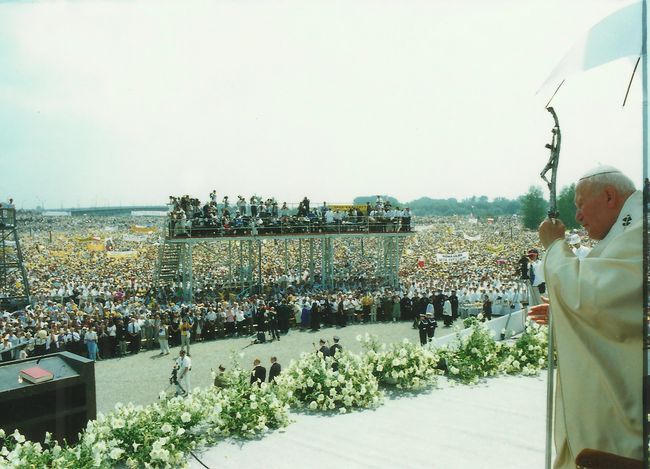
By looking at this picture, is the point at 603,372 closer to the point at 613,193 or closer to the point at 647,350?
the point at 647,350

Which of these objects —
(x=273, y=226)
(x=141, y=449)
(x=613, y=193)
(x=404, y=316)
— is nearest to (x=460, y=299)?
(x=404, y=316)

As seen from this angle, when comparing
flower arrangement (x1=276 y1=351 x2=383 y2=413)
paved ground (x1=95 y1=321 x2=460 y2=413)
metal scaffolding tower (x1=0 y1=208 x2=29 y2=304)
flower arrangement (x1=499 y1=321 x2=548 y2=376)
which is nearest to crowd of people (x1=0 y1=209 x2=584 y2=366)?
paved ground (x1=95 y1=321 x2=460 y2=413)

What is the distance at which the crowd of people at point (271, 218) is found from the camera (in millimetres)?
24953

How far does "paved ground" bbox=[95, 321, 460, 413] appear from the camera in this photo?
12383 mm

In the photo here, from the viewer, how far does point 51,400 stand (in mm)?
5016

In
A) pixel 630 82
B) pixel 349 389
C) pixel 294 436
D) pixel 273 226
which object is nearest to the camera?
pixel 630 82

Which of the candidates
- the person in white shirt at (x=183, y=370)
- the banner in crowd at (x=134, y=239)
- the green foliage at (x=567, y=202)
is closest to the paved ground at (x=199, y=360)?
the person in white shirt at (x=183, y=370)

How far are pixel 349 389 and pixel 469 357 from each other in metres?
2.29

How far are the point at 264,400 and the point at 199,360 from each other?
34.4 feet

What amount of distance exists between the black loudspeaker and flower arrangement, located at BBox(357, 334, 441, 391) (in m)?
3.72

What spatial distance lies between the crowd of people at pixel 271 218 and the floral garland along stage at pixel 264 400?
18.6m

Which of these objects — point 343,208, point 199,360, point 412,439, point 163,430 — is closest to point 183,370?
point 199,360

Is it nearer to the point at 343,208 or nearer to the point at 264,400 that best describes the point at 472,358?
the point at 264,400

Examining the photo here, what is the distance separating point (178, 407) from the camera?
5.53m
